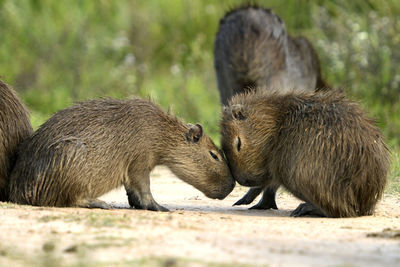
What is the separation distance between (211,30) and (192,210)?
7.96 metres

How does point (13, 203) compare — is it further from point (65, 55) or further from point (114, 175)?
point (65, 55)

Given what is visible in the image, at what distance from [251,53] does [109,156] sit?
336cm

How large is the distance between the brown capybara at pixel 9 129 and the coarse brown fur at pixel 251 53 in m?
3.19

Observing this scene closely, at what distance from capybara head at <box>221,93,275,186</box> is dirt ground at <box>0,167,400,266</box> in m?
0.49

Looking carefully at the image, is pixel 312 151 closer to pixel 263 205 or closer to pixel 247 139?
pixel 247 139

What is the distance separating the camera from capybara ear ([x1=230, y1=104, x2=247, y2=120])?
18.2 ft

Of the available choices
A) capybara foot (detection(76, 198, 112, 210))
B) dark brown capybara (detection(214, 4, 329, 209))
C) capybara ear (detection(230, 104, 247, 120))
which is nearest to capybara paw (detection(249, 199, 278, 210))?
capybara ear (detection(230, 104, 247, 120))

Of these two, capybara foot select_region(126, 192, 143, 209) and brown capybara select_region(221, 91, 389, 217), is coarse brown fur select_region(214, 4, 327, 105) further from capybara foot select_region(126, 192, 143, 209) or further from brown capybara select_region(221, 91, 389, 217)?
capybara foot select_region(126, 192, 143, 209)

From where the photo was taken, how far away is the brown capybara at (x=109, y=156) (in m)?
4.84

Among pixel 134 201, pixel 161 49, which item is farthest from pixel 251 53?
pixel 161 49

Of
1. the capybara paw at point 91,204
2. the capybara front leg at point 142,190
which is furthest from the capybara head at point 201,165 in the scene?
the capybara paw at point 91,204

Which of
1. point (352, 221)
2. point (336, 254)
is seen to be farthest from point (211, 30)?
point (336, 254)

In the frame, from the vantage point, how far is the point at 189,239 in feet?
11.5

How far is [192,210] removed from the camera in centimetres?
534
